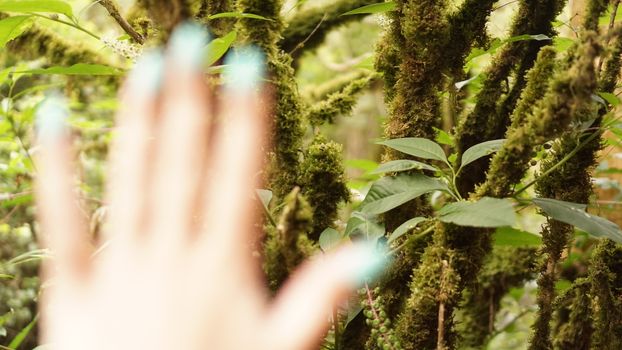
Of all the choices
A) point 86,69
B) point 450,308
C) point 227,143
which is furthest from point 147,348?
point 86,69

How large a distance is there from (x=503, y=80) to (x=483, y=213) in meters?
0.39

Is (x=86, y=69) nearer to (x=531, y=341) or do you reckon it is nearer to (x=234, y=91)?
(x=234, y=91)

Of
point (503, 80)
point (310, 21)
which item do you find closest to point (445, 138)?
point (503, 80)

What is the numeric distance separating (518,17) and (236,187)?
Result: 1.91 ft

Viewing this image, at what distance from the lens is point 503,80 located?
91cm

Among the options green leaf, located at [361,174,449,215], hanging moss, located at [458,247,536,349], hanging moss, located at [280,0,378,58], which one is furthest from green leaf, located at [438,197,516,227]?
hanging moss, located at [280,0,378,58]

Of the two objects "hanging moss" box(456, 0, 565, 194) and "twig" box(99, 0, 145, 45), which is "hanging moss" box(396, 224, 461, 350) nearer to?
"hanging moss" box(456, 0, 565, 194)

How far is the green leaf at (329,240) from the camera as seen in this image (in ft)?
2.47

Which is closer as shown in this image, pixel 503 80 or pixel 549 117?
pixel 549 117

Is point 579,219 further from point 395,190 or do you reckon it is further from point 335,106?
point 335,106

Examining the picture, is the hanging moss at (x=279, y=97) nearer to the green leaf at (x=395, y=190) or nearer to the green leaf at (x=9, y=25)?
the green leaf at (x=395, y=190)

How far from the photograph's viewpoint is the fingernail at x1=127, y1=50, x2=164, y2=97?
0.65 metres

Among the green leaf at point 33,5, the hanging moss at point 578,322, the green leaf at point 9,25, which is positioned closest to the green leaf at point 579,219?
the hanging moss at point 578,322

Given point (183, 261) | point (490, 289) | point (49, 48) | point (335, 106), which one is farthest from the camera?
point (49, 48)
